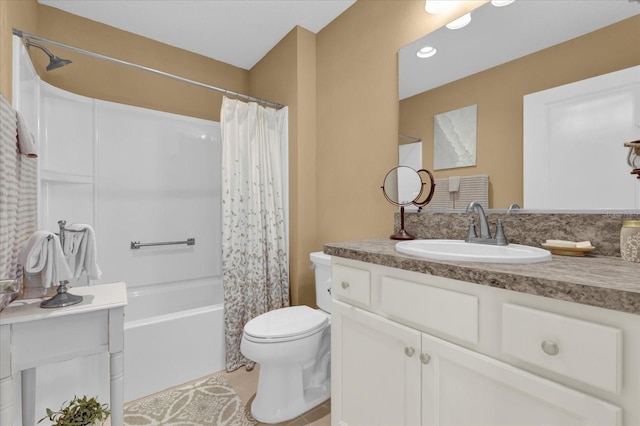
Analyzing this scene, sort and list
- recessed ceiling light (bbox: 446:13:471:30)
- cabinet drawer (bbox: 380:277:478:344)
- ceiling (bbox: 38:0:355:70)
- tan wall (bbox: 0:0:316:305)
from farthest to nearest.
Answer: tan wall (bbox: 0:0:316:305) < ceiling (bbox: 38:0:355:70) < recessed ceiling light (bbox: 446:13:471:30) < cabinet drawer (bbox: 380:277:478:344)

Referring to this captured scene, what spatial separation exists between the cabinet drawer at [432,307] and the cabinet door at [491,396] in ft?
0.16

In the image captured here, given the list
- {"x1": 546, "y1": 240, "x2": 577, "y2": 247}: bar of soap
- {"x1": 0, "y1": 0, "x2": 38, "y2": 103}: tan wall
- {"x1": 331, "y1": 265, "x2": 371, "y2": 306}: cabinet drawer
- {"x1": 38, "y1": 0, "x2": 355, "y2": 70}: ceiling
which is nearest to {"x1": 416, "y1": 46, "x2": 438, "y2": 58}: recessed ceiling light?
{"x1": 38, "y1": 0, "x2": 355, "y2": 70}: ceiling

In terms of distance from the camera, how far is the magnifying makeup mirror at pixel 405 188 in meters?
1.54

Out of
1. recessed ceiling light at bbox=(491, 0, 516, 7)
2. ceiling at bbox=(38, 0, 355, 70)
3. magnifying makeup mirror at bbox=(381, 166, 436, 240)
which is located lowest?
magnifying makeup mirror at bbox=(381, 166, 436, 240)

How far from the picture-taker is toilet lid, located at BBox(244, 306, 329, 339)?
4.93 feet

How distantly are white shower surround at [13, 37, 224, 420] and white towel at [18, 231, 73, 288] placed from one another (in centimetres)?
71

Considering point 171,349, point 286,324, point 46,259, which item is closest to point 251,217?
point 286,324

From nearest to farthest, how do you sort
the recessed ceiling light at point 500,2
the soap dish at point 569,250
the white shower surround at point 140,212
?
the soap dish at point 569,250
the recessed ceiling light at point 500,2
the white shower surround at point 140,212

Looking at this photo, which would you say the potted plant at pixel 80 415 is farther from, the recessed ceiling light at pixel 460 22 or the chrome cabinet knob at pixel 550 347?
the recessed ceiling light at pixel 460 22

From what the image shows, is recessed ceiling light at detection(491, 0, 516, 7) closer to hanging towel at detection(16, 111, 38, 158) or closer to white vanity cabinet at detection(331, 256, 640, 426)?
white vanity cabinet at detection(331, 256, 640, 426)

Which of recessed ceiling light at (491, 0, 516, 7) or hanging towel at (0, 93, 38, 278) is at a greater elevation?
recessed ceiling light at (491, 0, 516, 7)

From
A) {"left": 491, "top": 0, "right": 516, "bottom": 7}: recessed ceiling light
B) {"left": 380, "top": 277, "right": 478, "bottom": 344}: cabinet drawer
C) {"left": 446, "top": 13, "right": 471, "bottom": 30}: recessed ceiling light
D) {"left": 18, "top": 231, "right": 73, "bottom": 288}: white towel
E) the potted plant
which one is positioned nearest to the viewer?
{"left": 380, "top": 277, "right": 478, "bottom": 344}: cabinet drawer

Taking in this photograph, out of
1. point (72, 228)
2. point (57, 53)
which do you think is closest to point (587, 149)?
point (72, 228)

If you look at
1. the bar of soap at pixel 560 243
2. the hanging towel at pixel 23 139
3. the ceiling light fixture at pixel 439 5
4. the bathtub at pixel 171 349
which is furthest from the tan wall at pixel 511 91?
the hanging towel at pixel 23 139
